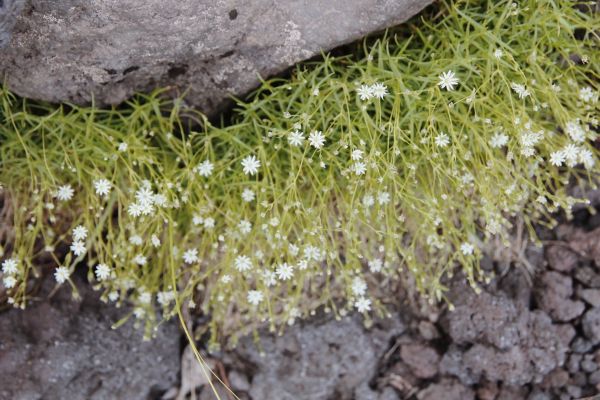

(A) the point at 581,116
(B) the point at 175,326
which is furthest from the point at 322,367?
(A) the point at 581,116

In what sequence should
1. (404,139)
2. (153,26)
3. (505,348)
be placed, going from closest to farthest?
(153,26)
(404,139)
(505,348)

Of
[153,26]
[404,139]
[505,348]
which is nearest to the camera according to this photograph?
[153,26]

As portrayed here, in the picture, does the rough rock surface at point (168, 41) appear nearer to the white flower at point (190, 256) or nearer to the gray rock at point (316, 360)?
the white flower at point (190, 256)

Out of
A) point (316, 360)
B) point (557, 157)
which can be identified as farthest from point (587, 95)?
point (316, 360)

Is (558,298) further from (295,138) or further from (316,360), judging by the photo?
(295,138)

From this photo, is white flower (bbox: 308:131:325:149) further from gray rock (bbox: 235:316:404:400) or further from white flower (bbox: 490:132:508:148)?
gray rock (bbox: 235:316:404:400)

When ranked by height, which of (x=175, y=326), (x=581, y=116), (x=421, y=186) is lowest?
(x=175, y=326)

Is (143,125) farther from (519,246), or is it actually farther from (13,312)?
(519,246)
